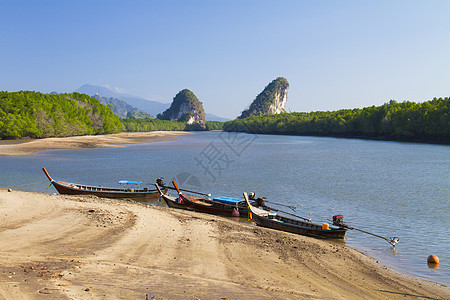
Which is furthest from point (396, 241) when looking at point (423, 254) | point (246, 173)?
point (246, 173)

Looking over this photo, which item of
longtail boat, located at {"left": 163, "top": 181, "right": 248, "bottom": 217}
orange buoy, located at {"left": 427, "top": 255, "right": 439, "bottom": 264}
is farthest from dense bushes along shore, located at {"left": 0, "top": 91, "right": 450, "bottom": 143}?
orange buoy, located at {"left": 427, "top": 255, "right": 439, "bottom": 264}

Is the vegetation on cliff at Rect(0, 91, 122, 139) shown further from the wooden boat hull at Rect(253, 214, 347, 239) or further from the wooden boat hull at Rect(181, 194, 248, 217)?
the wooden boat hull at Rect(253, 214, 347, 239)

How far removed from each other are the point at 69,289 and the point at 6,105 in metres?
92.5

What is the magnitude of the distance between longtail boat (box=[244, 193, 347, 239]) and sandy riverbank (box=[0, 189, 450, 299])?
742 mm

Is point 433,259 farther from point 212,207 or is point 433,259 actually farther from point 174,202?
point 174,202

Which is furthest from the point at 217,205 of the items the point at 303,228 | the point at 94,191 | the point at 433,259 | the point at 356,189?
the point at 356,189

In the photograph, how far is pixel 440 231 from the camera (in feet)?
59.4

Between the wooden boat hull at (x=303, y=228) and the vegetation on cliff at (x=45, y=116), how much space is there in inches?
3143

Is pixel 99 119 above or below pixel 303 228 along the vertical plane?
above

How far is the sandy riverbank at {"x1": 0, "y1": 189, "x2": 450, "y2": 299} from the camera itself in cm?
840

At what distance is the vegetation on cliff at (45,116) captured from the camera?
80312 mm

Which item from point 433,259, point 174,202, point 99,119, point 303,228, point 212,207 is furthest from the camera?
point 99,119

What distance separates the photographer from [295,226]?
A: 17.2 metres

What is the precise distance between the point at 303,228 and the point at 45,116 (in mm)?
87670
